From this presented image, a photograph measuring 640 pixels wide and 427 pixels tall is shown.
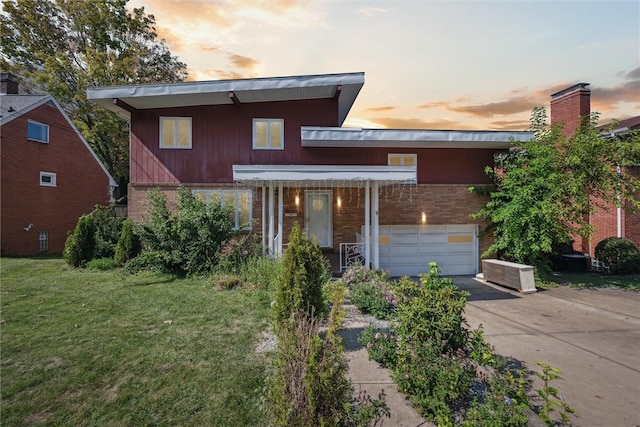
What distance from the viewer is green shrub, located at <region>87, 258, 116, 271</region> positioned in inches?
386

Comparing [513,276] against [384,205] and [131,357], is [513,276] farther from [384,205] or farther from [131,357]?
[131,357]

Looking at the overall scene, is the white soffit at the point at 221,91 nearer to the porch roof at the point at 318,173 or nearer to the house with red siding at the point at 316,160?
the house with red siding at the point at 316,160

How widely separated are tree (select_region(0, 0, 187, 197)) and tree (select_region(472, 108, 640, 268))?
72.4ft

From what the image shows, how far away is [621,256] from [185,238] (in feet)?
48.3

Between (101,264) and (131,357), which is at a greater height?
(101,264)

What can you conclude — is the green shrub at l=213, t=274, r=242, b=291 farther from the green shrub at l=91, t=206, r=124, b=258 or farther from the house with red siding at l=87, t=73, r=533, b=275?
the green shrub at l=91, t=206, r=124, b=258

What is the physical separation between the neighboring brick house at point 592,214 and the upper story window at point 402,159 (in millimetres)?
5448

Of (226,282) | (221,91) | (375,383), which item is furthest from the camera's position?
(221,91)

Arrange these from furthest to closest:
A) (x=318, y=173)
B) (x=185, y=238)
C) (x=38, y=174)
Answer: (x=38, y=174), (x=185, y=238), (x=318, y=173)

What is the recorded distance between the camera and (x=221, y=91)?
404 inches

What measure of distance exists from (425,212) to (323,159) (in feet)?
13.7

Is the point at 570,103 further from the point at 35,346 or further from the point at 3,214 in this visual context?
the point at 3,214

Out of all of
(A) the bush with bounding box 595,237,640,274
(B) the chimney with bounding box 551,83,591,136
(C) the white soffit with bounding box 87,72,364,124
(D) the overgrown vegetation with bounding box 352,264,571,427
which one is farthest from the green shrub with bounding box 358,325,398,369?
(B) the chimney with bounding box 551,83,591,136

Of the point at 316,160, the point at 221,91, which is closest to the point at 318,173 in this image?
the point at 316,160
